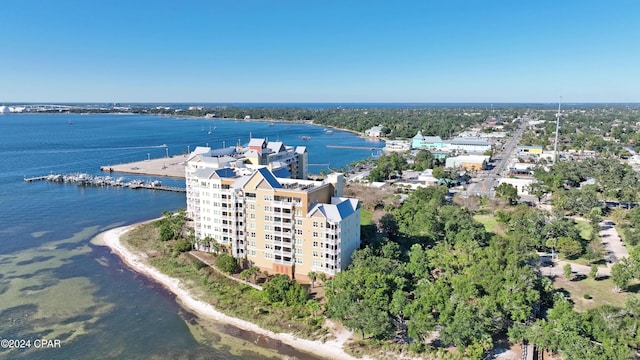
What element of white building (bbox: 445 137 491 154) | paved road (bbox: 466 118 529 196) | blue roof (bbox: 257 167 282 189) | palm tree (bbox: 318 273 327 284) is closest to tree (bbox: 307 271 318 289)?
palm tree (bbox: 318 273 327 284)

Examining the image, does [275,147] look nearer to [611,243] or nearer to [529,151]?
[611,243]

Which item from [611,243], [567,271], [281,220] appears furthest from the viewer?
[611,243]

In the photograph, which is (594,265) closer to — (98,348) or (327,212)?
(327,212)

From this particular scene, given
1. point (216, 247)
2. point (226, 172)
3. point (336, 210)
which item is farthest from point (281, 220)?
point (226, 172)

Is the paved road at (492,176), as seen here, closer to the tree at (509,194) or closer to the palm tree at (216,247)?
the tree at (509,194)

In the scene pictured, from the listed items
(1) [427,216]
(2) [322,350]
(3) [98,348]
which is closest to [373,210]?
(1) [427,216]

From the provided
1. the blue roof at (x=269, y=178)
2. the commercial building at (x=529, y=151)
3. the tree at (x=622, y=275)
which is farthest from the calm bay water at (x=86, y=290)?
the commercial building at (x=529, y=151)
